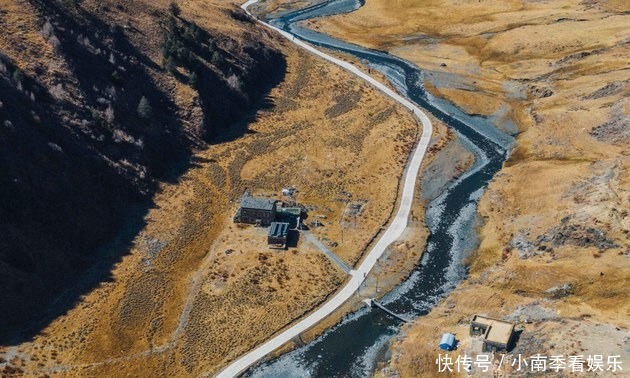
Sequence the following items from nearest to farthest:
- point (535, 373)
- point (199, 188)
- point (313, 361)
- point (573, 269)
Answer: point (535, 373)
point (313, 361)
point (573, 269)
point (199, 188)

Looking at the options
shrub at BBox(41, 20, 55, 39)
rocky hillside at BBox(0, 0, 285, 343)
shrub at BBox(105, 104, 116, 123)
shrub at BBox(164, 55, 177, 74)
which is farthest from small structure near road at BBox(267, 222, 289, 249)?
shrub at BBox(41, 20, 55, 39)

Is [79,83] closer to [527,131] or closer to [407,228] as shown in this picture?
[407,228]

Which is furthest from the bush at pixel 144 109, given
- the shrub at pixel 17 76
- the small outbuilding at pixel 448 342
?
the small outbuilding at pixel 448 342

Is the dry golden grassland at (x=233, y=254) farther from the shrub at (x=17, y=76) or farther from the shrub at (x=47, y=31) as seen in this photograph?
the shrub at (x=17, y=76)

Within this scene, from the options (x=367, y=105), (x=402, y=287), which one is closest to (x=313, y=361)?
(x=402, y=287)

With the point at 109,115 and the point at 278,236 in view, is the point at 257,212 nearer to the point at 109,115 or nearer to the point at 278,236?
the point at 278,236

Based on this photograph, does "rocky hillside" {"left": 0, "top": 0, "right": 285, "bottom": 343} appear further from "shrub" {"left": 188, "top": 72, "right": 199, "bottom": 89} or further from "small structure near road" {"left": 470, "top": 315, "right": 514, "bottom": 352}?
"small structure near road" {"left": 470, "top": 315, "right": 514, "bottom": 352}
